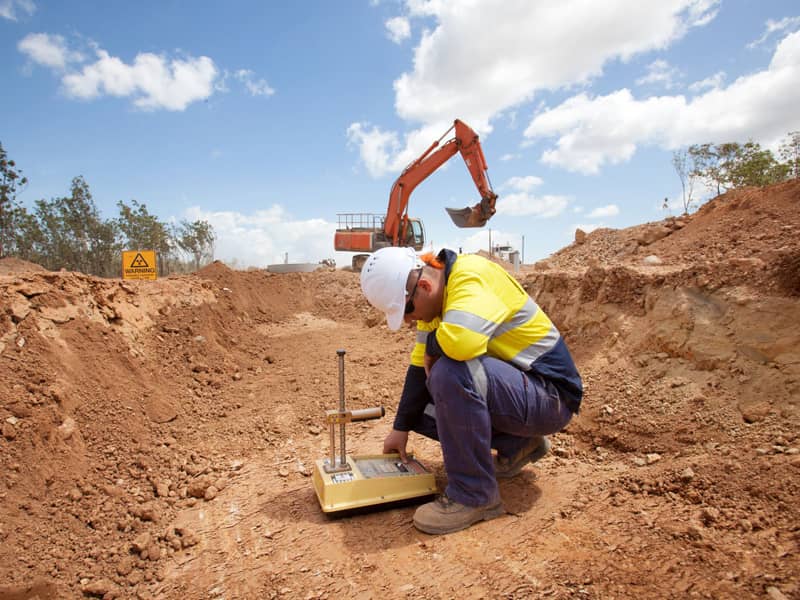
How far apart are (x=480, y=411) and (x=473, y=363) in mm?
212

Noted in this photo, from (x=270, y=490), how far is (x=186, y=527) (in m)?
0.49

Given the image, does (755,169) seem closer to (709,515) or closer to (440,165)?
(440,165)

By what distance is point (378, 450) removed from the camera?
11.0 ft

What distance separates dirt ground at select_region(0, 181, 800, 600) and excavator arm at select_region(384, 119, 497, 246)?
16.4ft

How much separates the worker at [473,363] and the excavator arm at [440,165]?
8408 mm

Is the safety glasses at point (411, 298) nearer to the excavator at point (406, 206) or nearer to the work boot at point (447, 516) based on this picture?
the work boot at point (447, 516)

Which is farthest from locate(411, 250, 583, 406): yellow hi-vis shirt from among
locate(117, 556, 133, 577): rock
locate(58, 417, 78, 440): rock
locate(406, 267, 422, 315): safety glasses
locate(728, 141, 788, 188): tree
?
locate(728, 141, 788, 188): tree

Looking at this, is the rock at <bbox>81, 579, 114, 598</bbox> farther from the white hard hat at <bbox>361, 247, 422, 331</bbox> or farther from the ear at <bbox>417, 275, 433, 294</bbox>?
the ear at <bbox>417, 275, 433, 294</bbox>

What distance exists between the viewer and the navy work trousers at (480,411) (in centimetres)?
210

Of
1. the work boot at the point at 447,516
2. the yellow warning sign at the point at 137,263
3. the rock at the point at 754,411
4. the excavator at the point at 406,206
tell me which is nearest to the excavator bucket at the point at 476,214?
the excavator at the point at 406,206

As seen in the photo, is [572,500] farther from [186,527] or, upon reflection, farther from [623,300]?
[623,300]

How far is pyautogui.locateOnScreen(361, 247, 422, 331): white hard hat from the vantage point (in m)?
2.24

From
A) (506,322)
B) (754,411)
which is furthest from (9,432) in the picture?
(754,411)

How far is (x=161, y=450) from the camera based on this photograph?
3406mm
